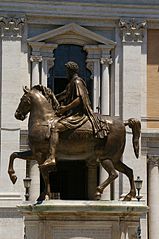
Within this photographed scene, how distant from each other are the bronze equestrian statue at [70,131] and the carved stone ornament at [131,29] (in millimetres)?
21163

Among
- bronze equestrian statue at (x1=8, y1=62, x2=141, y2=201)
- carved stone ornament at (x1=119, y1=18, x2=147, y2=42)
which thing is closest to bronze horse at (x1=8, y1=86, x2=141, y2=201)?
bronze equestrian statue at (x1=8, y1=62, x2=141, y2=201)

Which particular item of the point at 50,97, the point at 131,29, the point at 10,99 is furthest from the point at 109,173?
the point at 131,29

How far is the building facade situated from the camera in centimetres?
3934

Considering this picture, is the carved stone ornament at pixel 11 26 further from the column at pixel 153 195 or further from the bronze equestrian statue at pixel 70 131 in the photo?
the bronze equestrian statue at pixel 70 131

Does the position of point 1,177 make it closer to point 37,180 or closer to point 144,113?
point 37,180

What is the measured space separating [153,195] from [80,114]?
70.9ft

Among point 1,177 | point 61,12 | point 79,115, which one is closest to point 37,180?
point 1,177

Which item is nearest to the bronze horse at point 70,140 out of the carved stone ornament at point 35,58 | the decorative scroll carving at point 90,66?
the carved stone ornament at point 35,58

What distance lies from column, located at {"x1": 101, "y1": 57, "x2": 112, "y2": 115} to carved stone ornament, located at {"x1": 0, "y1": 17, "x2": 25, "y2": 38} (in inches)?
168

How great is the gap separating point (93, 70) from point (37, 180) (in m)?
5.99

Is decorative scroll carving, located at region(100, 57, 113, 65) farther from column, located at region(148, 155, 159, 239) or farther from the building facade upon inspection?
column, located at region(148, 155, 159, 239)

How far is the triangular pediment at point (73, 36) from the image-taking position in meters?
39.8

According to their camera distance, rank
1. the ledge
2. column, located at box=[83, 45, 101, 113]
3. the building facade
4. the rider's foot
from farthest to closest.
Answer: column, located at box=[83, 45, 101, 113], the building facade, the rider's foot, the ledge

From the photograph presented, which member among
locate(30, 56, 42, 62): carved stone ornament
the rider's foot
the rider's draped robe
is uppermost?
locate(30, 56, 42, 62): carved stone ornament
